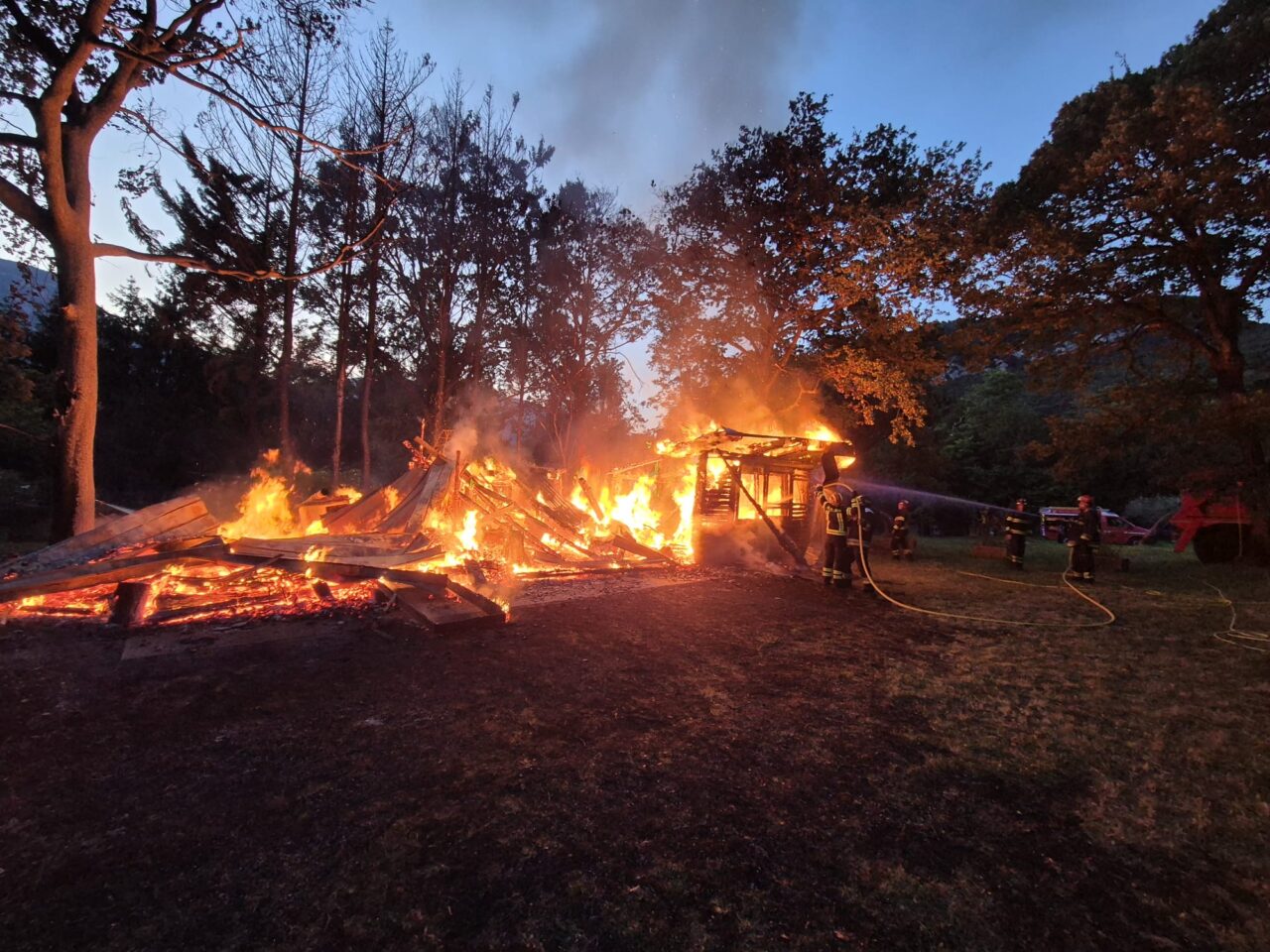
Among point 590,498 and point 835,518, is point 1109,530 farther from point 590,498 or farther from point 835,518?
point 590,498

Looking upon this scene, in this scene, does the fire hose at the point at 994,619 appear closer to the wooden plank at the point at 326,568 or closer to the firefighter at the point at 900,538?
the firefighter at the point at 900,538

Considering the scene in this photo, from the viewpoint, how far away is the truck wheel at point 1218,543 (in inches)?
542

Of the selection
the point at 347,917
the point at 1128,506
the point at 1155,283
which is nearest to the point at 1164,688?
the point at 347,917

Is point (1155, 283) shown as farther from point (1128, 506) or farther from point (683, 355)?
point (1128, 506)

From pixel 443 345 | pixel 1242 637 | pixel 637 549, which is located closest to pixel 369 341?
pixel 443 345

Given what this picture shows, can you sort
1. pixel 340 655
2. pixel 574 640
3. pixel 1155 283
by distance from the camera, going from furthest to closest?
pixel 1155 283 → pixel 574 640 → pixel 340 655

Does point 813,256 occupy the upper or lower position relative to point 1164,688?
upper

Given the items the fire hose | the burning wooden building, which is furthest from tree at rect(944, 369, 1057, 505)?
the fire hose

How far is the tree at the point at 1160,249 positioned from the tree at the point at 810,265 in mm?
1834

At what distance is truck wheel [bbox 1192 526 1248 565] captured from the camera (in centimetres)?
1377

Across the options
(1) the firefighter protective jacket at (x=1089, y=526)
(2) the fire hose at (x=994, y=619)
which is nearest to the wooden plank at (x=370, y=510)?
(2) the fire hose at (x=994, y=619)

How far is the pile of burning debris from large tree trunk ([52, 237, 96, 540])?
0.85 meters

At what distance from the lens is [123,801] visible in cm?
272

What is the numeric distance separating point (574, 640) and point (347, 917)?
3.82 metres
